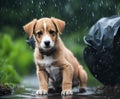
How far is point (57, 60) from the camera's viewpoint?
734cm

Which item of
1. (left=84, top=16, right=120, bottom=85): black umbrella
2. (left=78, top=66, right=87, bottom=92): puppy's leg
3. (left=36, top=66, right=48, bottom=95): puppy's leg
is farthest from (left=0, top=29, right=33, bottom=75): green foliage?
(left=36, top=66, right=48, bottom=95): puppy's leg

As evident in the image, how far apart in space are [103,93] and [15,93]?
3.89ft

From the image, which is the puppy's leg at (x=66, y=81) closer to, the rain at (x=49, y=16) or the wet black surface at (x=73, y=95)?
the wet black surface at (x=73, y=95)

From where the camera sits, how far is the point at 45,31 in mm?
7234

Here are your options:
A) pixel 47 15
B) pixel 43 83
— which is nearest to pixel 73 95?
pixel 43 83

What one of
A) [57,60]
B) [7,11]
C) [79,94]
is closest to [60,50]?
[57,60]

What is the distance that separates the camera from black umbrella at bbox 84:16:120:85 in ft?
25.1

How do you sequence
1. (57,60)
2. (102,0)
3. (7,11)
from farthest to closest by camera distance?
(7,11), (102,0), (57,60)

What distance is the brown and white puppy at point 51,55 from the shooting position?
725cm

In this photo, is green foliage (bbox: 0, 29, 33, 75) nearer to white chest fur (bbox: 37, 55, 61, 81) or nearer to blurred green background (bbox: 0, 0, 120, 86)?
blurred green background (bbox: 0, 0, 120, 86)

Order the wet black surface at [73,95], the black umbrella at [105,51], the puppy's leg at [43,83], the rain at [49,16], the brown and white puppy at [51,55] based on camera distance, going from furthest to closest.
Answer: the rain at [49,16], the black umbrella at [105,51], the puppy's leg at [43,83], the brown and white puppy at [51,55], the wet black surface at [73,95]

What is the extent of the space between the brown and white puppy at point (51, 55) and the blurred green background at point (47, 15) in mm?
7190

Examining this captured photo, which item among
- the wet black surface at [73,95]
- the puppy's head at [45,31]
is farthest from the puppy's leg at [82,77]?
the puppy's head at [45,31]

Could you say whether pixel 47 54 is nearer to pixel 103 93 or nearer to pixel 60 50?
pixel 60 50
